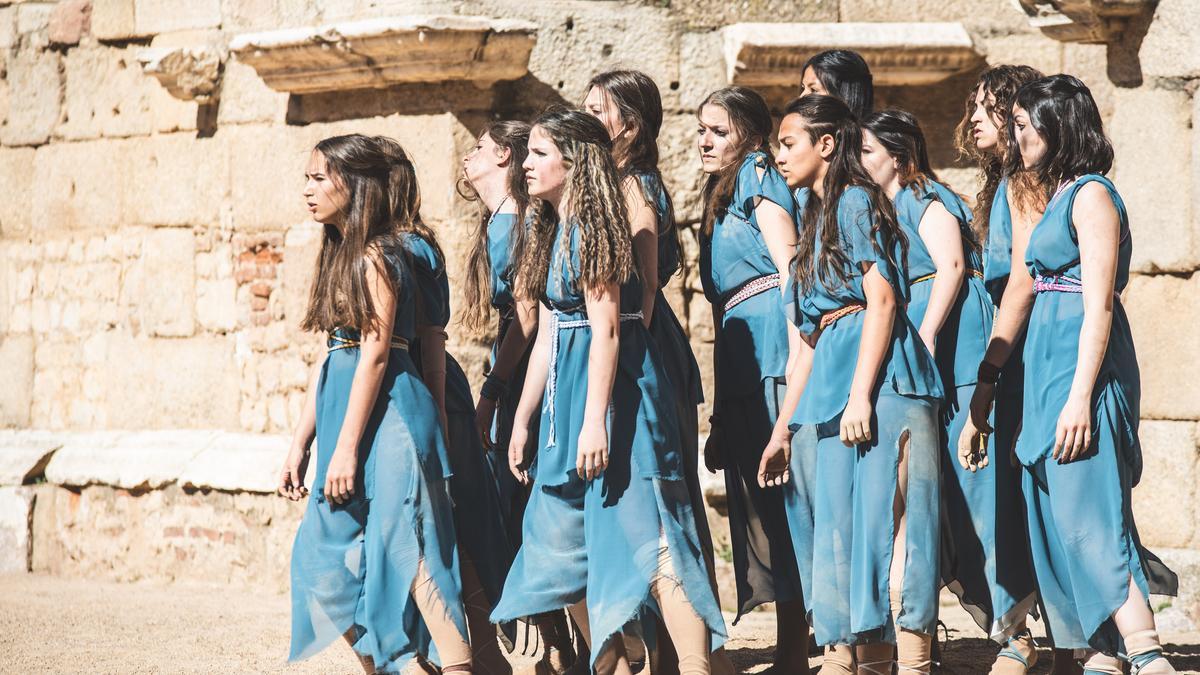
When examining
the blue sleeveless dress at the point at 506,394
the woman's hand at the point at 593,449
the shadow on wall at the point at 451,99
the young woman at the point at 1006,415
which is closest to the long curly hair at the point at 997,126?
the young woman at the point at 1006,415

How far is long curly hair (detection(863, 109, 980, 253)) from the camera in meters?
4.52

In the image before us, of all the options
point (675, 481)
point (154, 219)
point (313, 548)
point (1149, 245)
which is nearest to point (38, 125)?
Answer: point (154, 219)

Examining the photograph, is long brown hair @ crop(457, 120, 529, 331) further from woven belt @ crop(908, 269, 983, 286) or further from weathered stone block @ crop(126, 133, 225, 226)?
weathered stone block @ crop(126, 133, 225, 226)

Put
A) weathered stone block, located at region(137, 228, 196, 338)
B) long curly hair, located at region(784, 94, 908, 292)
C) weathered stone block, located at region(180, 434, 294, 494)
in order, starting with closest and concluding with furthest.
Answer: long curly hair, located at region(784, 94, 908, 292)
weathered stone block, located at region(180, 434, 294, 494)
weathered stone block, located at region(137, 228, 196, 338)

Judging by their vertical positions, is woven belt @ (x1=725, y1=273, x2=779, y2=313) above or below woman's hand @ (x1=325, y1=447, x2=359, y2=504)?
above

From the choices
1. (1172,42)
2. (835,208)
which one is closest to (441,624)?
(835,208)

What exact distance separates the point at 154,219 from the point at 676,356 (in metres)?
3.87

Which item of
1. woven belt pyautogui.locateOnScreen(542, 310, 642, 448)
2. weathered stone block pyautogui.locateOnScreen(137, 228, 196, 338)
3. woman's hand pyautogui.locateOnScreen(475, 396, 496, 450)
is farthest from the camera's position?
weathered stone block pyautogui.locateOnScreen(137, 228, 196, 338)

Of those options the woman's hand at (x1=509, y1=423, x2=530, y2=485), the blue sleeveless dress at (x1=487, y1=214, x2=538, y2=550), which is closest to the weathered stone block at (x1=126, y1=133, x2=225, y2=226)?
the blue sleeveless dress at (x1=487, y1=214, x2=538, y2=550)

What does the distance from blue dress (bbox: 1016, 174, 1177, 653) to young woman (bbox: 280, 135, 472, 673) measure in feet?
5.55

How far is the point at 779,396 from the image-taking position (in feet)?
15.8

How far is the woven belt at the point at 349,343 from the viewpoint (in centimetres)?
443

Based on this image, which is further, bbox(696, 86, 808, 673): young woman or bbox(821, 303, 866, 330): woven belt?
bbox(696, 86, 808, 673): young woman

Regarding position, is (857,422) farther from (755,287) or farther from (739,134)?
(739,134)
